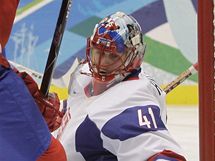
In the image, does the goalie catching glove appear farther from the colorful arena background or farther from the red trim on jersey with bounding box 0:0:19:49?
the colorful arena background

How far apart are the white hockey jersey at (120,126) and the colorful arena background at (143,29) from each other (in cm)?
263

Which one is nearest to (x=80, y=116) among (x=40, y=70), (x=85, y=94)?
(x=85, y=94)

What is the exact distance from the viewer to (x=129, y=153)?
1.06 m

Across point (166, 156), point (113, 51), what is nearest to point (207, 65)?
point (166, 156)

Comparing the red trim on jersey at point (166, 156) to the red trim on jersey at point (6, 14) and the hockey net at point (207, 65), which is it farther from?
the red trim on jersey at point (6, 14)

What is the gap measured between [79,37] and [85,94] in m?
2.77

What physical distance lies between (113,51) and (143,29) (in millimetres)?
2778

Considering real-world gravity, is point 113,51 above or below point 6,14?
below

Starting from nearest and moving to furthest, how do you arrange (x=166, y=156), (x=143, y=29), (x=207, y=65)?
(x=207, y=65) < (x=166, y=156) < (x=143, y=29)

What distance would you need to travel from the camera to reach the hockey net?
80 centimetres

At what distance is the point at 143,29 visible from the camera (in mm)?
4000

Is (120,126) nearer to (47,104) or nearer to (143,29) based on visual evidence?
(47,104)

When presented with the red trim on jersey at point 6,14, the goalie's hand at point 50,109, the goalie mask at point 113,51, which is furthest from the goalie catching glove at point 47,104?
the red trim on jersey at point 6,14

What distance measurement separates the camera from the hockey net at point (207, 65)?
0.80m
